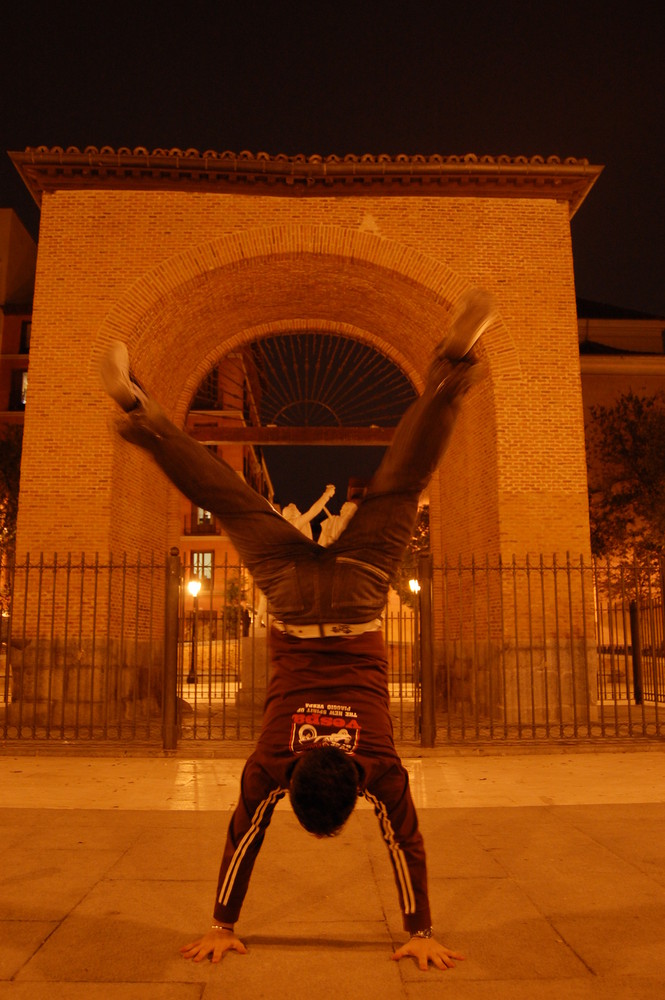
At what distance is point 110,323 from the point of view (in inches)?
500

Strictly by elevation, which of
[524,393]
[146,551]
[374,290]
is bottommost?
[146,551]

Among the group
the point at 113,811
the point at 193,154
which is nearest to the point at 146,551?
the point at 193,154

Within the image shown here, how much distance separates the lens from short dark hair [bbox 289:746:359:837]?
288cm

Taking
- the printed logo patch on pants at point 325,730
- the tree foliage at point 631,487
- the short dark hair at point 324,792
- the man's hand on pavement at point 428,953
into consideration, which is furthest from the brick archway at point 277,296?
the short dark hair at point 324,792

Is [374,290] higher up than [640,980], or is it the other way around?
[374,290]

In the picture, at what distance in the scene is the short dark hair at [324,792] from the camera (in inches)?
113

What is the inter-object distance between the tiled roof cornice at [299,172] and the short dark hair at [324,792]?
11856 mm

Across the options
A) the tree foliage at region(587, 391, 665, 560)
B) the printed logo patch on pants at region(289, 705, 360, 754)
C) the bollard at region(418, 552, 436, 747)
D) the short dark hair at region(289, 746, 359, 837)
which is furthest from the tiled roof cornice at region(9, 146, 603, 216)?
the short dark hair at region(289, 746, 359, 837)

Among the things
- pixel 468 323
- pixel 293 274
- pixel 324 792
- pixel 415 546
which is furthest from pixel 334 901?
pixel 415 546

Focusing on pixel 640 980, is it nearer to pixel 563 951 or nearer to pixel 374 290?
pixel 563 951

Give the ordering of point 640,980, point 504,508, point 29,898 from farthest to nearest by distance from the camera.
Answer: point 504,508 < point 29,898 < point 640,980

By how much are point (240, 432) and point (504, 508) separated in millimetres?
5679

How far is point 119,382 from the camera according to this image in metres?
3.53

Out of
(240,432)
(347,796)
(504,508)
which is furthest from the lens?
(240,432)
